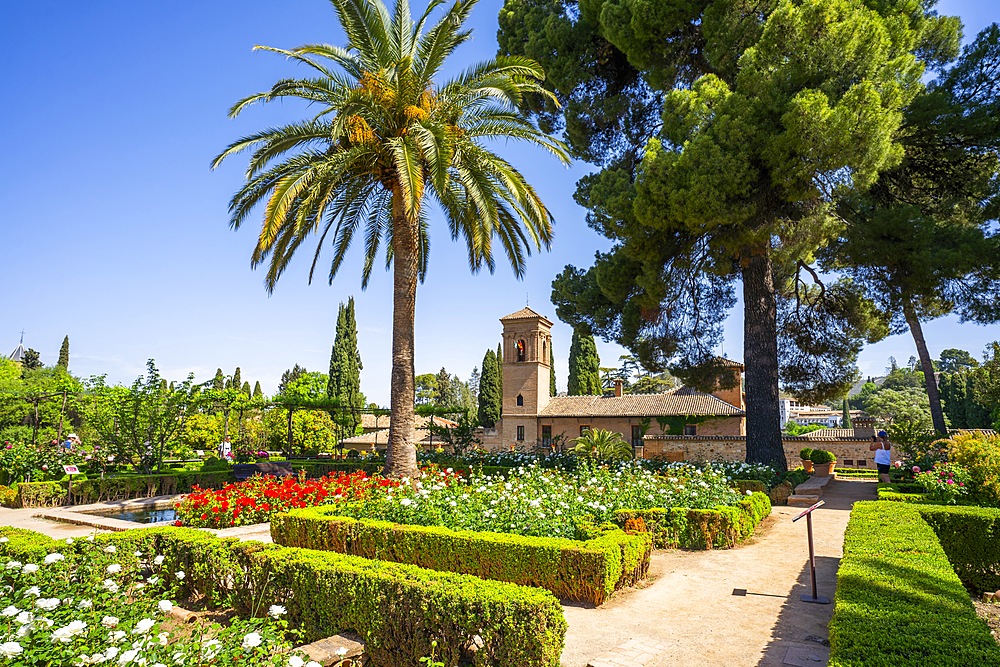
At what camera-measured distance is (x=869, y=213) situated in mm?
13648

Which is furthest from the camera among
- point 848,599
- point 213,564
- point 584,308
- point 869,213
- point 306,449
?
point 306,449

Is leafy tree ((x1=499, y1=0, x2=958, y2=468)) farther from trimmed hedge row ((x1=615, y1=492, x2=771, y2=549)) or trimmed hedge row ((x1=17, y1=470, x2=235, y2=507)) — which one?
trimmed hedge row ((x1=17, y1=470, x2=235, y2=507))

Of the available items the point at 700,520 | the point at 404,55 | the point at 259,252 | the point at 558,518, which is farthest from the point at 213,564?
the point at 404,55

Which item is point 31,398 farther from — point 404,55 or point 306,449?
point 404,55

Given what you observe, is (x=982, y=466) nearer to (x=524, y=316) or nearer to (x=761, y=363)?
(x=761, y=363)

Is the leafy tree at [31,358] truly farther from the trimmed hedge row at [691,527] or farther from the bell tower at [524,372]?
the trimmed hedge row at [691,527]

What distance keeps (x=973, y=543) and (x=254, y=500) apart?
919 centimetres

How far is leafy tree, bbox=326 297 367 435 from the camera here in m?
36.8

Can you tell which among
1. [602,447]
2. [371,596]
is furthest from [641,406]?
[371,596]

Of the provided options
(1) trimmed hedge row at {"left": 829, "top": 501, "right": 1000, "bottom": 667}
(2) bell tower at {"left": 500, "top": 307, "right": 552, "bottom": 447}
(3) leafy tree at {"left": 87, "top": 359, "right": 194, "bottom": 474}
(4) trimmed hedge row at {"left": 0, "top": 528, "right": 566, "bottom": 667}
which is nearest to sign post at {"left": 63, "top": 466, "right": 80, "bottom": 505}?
(3) leafy tree at {"left": 87, "top": 359, "right": 194, "bottom": 474}

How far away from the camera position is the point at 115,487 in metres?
13.8

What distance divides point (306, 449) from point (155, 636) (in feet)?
73.6

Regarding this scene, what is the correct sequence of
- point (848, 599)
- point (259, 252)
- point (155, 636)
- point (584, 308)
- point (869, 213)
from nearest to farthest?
1. point (155, 636)
2. point (848, 599)
3. point (259, 252)
4. point (869, 213)
5. point (584, 308)

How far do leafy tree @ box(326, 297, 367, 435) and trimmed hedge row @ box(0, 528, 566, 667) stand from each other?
30965mm
